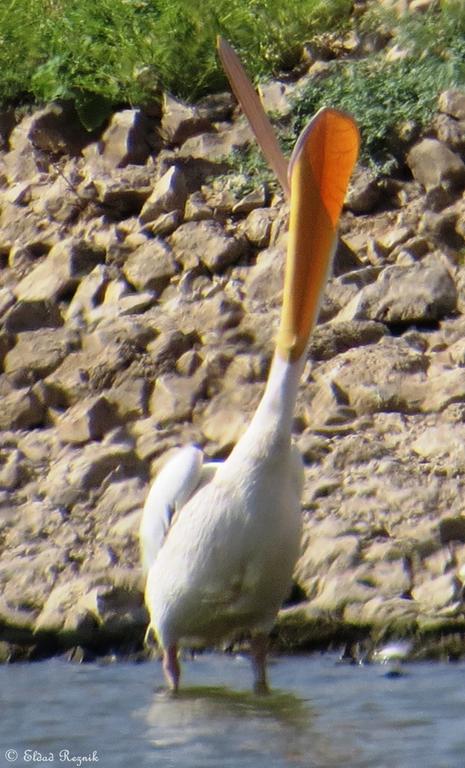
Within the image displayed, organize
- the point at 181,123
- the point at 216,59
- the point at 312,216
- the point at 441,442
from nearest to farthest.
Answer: the point at 312,216 < the point at 441,442 < the point at 181,123 < the point at 216,59

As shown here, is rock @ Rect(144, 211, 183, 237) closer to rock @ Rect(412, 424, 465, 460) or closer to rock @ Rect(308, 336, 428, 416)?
rock @ Rect(308, 336, 428, 416)

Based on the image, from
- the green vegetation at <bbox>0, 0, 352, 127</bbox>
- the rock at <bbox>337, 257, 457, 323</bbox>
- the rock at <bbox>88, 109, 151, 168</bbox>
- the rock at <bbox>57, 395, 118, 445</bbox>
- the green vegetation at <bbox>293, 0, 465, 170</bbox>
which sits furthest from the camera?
the green vegetation at <bbox>0, 0, 352, 127</bbox>

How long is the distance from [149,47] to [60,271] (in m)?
1.76

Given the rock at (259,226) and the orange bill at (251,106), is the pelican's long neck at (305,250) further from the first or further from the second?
the rock at (259,226)

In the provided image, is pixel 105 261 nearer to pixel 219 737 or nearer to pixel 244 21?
pixel 244 21

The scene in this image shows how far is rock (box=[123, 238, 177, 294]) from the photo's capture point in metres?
8.53

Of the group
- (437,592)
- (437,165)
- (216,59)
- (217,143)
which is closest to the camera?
(437,592)

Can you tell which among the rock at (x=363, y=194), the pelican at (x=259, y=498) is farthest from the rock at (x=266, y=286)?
the pelican at (x=259, y=498)

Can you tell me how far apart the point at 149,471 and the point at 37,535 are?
609 mm

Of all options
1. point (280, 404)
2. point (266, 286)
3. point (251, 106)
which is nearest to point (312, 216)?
point (251, 106)

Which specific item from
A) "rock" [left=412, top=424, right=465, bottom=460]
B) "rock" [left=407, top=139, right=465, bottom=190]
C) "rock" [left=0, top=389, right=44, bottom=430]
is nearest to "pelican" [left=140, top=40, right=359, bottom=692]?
"rock" [left=412, top=424, right=465, bottom=460]

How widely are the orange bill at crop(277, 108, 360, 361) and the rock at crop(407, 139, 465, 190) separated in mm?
2695

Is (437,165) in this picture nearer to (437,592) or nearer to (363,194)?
(363,194)

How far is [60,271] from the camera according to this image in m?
8.78
